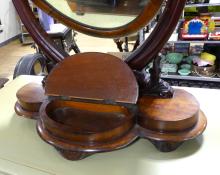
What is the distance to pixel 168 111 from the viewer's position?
1.49 ft

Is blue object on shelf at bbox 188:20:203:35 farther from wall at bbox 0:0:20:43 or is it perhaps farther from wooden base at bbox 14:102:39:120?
wall at bbox 0:0:20:43

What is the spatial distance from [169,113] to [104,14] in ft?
0.73

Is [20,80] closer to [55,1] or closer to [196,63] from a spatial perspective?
[55,1]

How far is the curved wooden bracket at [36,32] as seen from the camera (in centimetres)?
54

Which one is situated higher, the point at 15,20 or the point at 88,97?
the point at 88,97

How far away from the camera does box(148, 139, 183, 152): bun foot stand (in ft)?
1.46

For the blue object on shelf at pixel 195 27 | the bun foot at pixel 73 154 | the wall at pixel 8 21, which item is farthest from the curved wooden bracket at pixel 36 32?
the wall at pixel 8 21

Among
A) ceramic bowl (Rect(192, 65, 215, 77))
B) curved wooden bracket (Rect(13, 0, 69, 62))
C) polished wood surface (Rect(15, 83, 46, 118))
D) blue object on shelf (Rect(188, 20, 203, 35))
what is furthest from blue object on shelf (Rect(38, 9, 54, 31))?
ceramic bowl (Rect(192, 65, 215, 77))

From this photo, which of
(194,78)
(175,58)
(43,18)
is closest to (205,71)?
(194,78)

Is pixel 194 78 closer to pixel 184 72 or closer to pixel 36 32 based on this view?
pixel 184 72

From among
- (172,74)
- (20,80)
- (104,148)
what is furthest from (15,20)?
(104,148)

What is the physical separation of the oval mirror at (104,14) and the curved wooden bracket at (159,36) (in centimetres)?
2

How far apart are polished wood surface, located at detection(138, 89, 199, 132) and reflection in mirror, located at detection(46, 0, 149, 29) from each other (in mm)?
166

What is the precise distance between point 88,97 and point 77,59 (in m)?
0.08
